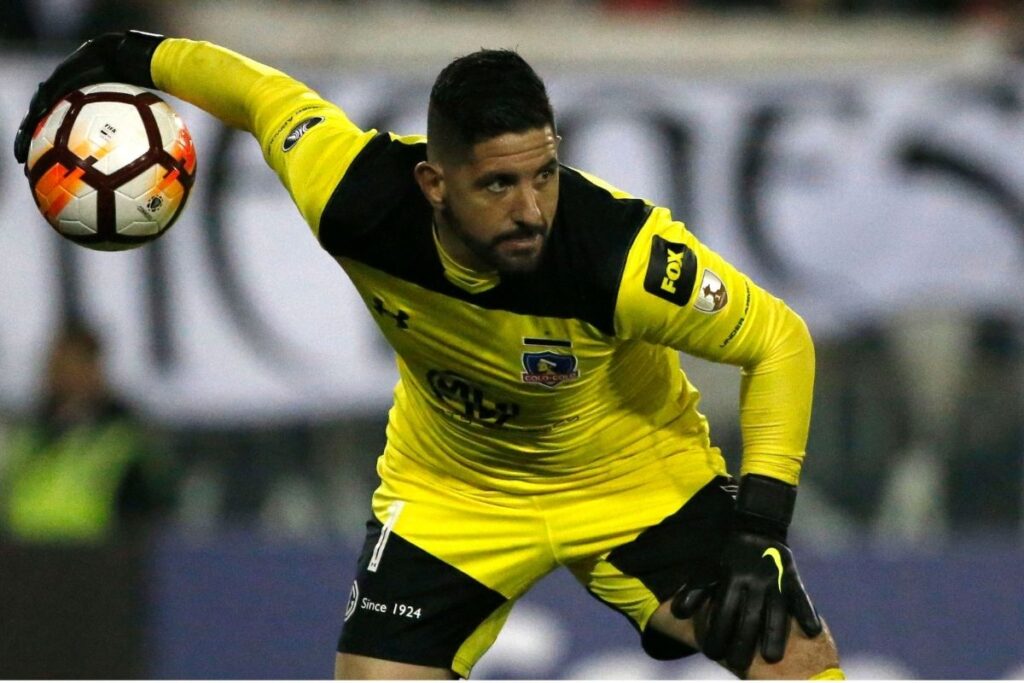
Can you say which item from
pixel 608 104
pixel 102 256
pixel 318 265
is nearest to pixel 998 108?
pixel 608 104

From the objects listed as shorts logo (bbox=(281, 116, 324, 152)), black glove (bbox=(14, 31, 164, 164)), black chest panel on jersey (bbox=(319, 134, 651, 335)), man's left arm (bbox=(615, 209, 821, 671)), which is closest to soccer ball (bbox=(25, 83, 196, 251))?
black glove (bbox=(14, 31, 164, 164))

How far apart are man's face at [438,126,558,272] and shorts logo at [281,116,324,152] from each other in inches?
20.8

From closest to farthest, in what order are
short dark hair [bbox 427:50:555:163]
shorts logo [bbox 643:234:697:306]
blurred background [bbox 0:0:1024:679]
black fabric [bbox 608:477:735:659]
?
short dark hair [bbox 427:50:555:163] < shorts logo [bbox 643:234:697:306] < black fabric [bbox 608:477:735:659] < blurred background [bbox 0:0:1024:679]

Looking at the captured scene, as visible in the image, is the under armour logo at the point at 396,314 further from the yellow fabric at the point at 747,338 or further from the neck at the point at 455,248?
the yellow fabric at the point at 747,338

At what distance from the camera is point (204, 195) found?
7625mm

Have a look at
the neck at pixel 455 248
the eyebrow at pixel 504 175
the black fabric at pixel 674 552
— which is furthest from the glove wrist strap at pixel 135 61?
the black fabric at pixel 674 552

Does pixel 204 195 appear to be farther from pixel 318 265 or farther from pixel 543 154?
pixel 543 154

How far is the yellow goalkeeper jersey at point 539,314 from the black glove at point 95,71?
0.25 ft

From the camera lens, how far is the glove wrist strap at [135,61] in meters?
4.67

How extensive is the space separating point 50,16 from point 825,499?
424cm

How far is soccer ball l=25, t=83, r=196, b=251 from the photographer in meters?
4.44

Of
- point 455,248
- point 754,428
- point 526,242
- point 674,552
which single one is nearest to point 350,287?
point 674,552

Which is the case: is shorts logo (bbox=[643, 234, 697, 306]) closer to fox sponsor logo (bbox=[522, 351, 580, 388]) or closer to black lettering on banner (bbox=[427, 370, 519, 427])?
fox sponsor logo (bbox=[522, 351, 580, 388])

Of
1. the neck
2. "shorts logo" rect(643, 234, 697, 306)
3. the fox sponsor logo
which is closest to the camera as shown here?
"shorts logo" rect(643, 234, 697, 306)
